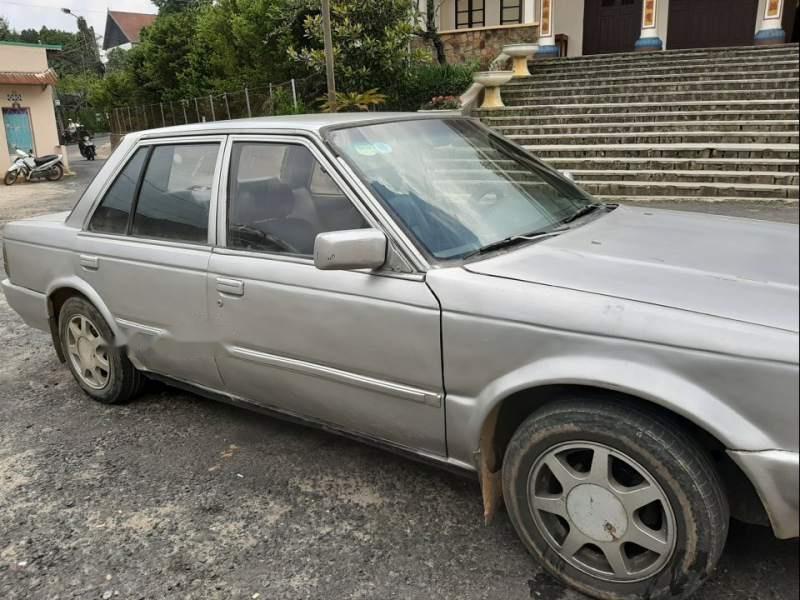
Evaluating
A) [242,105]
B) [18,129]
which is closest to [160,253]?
[242,105]

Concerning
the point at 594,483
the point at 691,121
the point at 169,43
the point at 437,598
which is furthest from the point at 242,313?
the point at 169,43

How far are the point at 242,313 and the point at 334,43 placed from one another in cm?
1314

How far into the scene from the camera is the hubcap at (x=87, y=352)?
4004 mm

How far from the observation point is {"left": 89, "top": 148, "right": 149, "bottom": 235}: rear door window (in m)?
3.75

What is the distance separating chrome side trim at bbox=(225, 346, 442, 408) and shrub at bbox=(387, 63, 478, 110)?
13562mm

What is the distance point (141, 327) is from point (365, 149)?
156 centimetres

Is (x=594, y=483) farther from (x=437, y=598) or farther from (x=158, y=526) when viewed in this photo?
(x=158, y=526)

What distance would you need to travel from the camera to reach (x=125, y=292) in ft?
12.0

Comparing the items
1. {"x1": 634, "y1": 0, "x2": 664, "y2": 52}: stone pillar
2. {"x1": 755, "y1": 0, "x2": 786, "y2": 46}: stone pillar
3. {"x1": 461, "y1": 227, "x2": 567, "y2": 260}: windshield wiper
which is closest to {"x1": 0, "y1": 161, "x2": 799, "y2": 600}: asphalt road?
{"x1": 461, "y1": 227, "x2": 567, "y2": 260}: windshield wiper

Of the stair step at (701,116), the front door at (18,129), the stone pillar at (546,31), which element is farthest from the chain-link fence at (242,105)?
the stair step at (701,116)

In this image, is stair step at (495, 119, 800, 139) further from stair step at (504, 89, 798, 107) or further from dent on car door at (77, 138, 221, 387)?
dent on car door at (77, 138, 221, 387)

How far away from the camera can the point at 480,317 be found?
7.80ft

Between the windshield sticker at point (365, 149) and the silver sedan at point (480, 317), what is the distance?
2 cm

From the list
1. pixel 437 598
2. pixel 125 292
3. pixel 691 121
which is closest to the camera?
pixel 437 598
